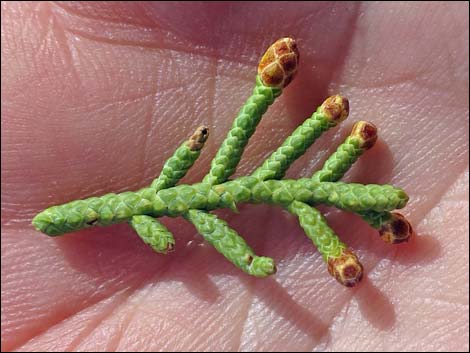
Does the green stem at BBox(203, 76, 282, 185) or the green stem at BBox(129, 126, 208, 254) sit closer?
the green stem at BBox(129, 126, 208, 254)

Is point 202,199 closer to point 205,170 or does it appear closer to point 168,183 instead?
point 168,183

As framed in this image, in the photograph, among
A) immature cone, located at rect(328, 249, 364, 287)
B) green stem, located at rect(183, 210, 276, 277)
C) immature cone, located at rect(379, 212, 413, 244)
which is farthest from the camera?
immature cone, located at rect(379, 212, 413, 244)

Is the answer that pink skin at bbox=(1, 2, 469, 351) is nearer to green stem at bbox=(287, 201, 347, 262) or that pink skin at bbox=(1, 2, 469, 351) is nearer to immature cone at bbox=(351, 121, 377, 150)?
immature cone at bbox=(351, 121, 377, 150)

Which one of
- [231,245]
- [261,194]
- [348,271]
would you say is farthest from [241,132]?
[348,271]

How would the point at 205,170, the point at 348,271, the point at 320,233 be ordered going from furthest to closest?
the point at 205,170
the point at 320,233
the point at 348,271

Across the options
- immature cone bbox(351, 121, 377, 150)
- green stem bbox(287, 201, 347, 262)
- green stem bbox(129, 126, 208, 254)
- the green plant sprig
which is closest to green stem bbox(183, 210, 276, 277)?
the green plant sprig

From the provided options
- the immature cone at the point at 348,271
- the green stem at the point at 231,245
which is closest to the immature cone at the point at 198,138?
the green stem at the point at 231,245
